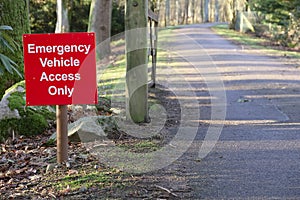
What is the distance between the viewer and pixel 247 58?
21844mm

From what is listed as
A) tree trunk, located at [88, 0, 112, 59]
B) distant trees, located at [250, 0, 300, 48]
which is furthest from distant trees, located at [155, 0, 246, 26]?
A: tree trunk, located at [88, 0, 112, 59]

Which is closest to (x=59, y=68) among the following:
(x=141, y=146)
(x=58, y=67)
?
(x=58, y=67)

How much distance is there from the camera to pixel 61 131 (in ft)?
17.7

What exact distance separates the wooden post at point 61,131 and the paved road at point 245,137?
1243 millimetres

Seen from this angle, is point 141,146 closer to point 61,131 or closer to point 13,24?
point 61,131

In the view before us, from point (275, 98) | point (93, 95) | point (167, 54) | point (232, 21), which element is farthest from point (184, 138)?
point (232, 21)

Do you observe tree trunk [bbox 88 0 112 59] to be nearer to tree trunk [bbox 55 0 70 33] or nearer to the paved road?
tree trunk [bbox 55 0 70 33]

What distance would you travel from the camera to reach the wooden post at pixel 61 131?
17.6 ft

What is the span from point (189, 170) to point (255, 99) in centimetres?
642

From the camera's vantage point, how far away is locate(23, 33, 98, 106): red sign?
16.9 ft

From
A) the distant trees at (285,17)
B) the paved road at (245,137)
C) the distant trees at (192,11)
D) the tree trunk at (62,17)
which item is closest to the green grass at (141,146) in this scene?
the paved road at (245,137)

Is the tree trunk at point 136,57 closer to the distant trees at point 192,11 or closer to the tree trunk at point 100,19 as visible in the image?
the tree trunk at point 100,19

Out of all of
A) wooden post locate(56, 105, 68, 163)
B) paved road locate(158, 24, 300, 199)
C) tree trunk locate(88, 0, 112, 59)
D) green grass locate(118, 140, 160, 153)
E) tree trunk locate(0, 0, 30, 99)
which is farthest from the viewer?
tree trunk locate(88, 0, 112, 59)

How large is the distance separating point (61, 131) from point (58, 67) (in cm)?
76
